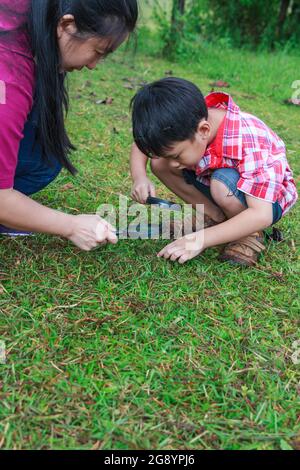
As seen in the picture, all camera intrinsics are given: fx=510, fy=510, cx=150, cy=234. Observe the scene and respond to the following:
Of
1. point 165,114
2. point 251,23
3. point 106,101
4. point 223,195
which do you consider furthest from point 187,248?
point 251,23

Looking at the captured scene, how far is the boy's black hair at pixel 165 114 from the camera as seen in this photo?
146cm

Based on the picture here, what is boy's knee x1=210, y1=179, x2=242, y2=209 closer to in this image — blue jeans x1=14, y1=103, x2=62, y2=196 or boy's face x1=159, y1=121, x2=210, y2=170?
boy's face x1=159, y1=121, x2=210, y2=170

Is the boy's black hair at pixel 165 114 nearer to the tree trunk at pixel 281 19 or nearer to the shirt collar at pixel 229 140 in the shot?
the shirt collar at pixel 229 140

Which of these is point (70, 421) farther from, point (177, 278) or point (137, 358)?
point (177, 278)

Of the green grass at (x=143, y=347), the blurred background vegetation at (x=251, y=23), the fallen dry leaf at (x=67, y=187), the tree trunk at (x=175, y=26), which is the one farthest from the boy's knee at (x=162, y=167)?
the blurred background vegetation at (x=251, y=23)

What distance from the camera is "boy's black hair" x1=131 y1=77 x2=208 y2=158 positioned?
57.6 inches

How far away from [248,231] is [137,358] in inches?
23.2

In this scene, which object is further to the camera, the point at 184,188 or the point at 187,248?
the point at 184,188

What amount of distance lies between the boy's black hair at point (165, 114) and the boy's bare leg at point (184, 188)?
35 cm

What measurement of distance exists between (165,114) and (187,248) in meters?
0.44

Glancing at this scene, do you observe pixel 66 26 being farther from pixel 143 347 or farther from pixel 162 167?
pixel 143 347

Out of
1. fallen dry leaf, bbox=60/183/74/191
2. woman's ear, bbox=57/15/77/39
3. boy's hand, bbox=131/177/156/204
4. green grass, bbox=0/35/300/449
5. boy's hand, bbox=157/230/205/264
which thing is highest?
woman's ear, bbox=57/15/77/39

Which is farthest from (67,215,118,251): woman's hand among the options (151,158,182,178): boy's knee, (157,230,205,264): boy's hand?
(151,158,182,178): boy's knee

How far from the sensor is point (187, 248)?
1.64 metres
